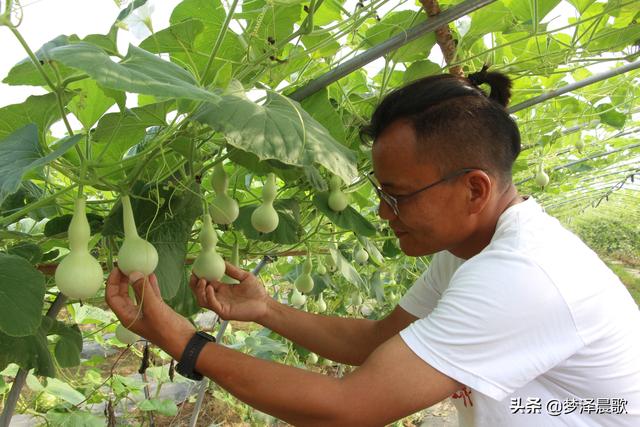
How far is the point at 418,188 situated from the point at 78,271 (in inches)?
21.1

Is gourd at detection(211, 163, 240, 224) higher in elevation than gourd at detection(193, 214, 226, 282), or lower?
higher

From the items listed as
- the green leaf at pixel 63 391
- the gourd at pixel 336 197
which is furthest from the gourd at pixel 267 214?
the green leaf at pixel 63 391

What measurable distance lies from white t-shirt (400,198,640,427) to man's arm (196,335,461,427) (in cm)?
3

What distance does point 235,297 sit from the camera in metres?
1.23

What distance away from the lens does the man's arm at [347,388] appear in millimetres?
770

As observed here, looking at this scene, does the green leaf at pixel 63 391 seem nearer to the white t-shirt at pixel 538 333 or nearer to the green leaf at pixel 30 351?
the green leaf at pixel 30 351

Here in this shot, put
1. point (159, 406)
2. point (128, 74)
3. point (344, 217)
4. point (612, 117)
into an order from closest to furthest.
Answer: point (128, 74), point (344, 217), point (159, 406), point (612, 117)

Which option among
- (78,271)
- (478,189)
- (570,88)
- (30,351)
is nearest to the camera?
(78,271)

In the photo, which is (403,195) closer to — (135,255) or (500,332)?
(500,332)

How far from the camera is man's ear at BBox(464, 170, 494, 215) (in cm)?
90

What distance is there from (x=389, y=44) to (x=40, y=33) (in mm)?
628

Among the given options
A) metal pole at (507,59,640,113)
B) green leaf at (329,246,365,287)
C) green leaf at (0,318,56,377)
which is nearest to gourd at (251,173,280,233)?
green leaf at (0,318,56,377)

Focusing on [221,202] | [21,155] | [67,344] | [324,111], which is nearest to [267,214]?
[221,202]

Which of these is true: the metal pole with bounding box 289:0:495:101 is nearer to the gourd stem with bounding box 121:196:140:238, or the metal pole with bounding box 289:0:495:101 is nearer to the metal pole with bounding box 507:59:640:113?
the gourd stem with bounding box 121:196:140:238
